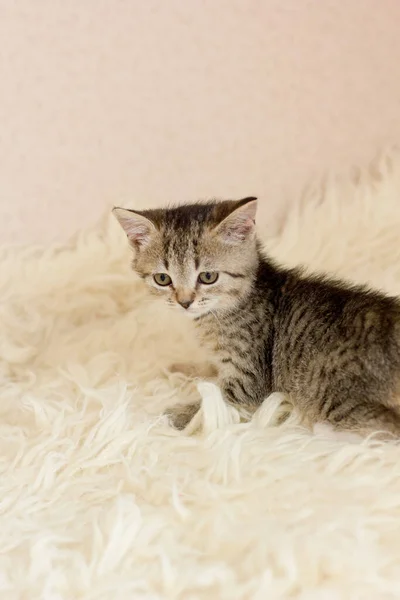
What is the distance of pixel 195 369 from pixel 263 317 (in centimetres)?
19

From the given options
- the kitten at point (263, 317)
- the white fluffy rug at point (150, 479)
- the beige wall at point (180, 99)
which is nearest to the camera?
the white fluffy rug at point (150, 479)

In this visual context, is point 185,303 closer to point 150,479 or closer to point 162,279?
point 162,279

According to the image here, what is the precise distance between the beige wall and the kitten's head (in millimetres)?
415

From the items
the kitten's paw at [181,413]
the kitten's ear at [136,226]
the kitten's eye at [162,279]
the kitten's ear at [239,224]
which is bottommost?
the kitten's paw at [181,413]

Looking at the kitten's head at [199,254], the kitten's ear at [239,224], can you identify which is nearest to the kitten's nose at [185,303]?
the kitten's head at [199,254]

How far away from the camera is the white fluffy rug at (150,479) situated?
0.71 m

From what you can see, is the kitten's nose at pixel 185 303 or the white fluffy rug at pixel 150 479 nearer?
the white fluffy rug at pixel 150 479

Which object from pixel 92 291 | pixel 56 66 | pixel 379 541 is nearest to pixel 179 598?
pixel 379 541

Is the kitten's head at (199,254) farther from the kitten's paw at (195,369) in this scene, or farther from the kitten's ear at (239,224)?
the kitten's paw at (195,369)

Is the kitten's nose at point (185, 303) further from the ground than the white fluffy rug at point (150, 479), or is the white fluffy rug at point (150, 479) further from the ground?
the kitten's nose at point (185, 303)

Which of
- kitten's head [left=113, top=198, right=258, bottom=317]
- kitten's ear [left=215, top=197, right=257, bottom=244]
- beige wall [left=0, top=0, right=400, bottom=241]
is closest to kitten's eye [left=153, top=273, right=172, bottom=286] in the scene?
kitten's head [left=113, top=198, right=258, bottom=317]

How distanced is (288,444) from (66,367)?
0.45 m

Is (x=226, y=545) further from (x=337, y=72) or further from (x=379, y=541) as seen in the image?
(x=337, y=72)

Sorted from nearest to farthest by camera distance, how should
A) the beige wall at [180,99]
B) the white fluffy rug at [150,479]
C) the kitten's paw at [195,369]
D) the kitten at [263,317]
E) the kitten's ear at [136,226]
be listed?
the white fluffy rug at [150,479] < the kitten at [263,317] < the kitten's ear at [136,226] < the kitten's paw at [195,369] < the beige wall at [180,99]
